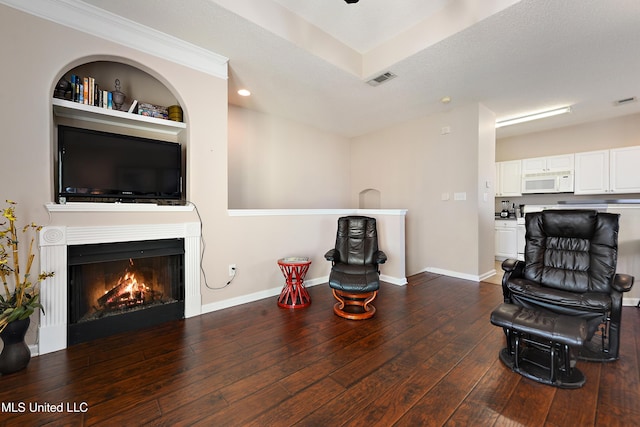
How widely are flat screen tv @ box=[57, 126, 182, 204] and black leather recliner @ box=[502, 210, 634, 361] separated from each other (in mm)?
3411

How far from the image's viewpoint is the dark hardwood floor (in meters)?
1.47

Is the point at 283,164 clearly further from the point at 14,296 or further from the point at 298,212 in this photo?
the point at 14,296

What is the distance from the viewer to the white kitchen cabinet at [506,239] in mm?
5379

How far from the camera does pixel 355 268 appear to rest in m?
3.14

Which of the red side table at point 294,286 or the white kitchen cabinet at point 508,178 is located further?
the white kitchen cabinet at point 508,178

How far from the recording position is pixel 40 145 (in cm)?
210

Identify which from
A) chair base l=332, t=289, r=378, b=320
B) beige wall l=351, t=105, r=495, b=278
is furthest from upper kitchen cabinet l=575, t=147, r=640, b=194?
chair base l=332, t=289, r=378, b=320

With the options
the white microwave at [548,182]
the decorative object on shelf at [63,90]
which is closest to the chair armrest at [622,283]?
the white microwave at [548,182]

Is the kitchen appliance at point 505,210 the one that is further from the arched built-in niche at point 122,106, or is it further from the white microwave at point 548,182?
the arched built-in niche at point 122,106

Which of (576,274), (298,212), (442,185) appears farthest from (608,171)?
(298,212)

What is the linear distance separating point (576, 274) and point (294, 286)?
8.83 ft

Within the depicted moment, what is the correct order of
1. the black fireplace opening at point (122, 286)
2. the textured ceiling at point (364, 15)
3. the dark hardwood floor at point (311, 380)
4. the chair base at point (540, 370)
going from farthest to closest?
the textured ceiling at point (364, 15), the black fireplace opening at point (122, 286), the chair base at point (540, 370), the dark hardwood floor at point (311, 380)

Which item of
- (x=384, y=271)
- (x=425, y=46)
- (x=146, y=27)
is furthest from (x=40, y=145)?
(x=384, y=271)

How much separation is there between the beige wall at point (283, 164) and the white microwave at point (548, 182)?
368cm
